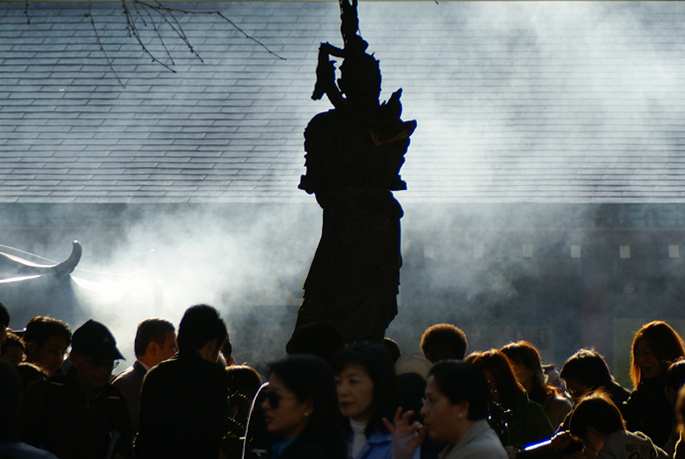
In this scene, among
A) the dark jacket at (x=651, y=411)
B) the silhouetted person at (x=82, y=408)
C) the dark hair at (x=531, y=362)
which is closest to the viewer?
the silhouetted person at (x=82, y=408)

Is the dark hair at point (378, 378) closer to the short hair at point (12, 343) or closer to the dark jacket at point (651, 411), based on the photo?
the dark jacket at point (651, 411)

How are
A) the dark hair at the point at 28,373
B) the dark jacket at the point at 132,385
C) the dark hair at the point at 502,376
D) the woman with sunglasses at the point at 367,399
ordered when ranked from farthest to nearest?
the dark jacket at the point at 132,385 → the dark hair at the point at 502,376 → the dark hair at the point at 28,373 → the woman with sunglasses at the point at 367,399

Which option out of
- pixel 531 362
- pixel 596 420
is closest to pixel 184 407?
pixel 596 420

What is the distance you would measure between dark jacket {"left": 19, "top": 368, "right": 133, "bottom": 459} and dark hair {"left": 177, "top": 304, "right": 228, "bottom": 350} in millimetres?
493

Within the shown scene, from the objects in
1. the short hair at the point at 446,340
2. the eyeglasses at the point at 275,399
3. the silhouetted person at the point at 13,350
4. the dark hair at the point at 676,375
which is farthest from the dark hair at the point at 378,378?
the silhouetted person at the point at 13,350

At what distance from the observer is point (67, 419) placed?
3.12m

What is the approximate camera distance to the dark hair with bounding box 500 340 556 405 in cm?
421

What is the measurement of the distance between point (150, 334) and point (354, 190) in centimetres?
142

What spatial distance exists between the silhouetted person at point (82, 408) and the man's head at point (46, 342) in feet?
2.82

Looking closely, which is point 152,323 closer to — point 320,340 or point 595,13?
point 320,340

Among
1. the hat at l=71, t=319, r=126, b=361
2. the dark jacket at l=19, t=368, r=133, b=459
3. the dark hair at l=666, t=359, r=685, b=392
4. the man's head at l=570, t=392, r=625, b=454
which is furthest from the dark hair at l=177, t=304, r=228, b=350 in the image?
the dark hair at l=666, t=359, r=685, b=392

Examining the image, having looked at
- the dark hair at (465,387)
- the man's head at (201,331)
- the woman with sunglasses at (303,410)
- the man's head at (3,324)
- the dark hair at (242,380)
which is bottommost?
the dark hair at (242,380)

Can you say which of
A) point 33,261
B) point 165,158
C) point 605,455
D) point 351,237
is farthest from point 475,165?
point 605,455

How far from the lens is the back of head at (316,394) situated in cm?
223
